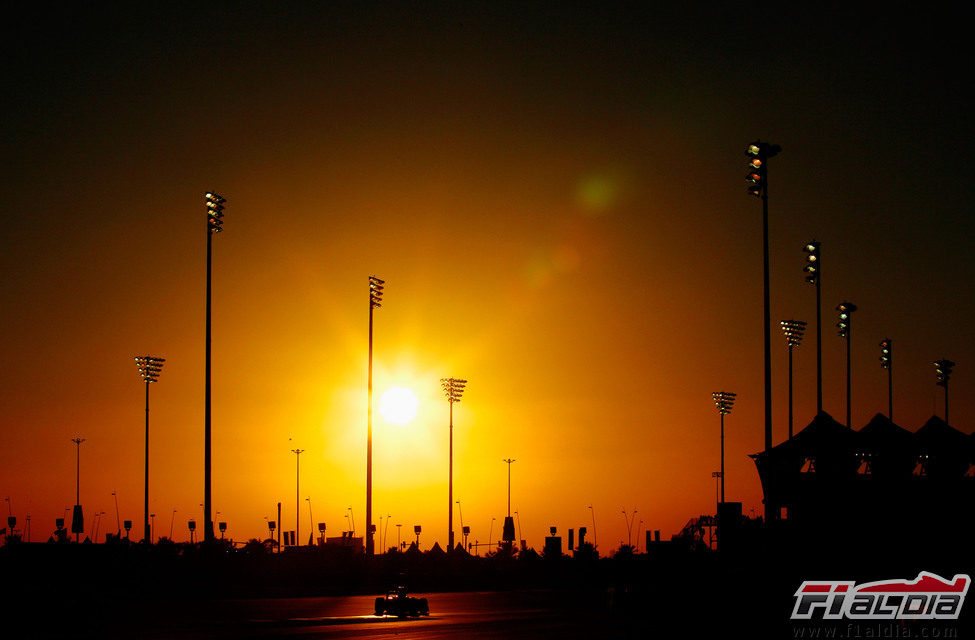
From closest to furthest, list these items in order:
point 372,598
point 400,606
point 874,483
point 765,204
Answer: point 765,204, point 400,606, point 874,483, point 372,598

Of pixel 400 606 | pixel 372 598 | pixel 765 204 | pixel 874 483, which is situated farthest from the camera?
pixel 372 598

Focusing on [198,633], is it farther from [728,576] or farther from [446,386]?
[446,386]

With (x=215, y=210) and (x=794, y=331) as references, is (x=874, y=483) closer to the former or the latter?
(x=794, y=331)

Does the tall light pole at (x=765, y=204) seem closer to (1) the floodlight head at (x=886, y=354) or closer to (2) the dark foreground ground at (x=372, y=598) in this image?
(2) the dark foreground ground at (x=372, y=598)

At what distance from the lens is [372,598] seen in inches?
2965

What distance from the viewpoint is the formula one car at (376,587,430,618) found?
180 feet

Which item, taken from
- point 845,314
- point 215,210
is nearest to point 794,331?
point 845,314

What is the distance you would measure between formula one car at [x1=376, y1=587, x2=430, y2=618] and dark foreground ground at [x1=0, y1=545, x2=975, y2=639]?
148 centimetres

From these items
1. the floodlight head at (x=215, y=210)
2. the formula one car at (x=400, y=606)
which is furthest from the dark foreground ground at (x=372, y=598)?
the floodlight head at (x=215, y=210)

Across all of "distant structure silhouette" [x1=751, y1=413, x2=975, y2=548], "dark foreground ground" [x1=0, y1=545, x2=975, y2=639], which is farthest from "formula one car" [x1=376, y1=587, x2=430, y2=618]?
"distant structure silhouette" [x1=751, y1=413, x2=975, y2=548]

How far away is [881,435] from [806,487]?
6421mm

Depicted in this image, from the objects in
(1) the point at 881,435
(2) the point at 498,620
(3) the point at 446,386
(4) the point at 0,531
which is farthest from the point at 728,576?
(4) the point at 0,531

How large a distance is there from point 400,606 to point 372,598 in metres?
21.1

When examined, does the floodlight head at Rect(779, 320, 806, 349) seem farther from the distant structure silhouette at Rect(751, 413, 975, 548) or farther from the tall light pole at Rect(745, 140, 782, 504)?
the tall light pole at Rect(745, 140, 782, 504)
